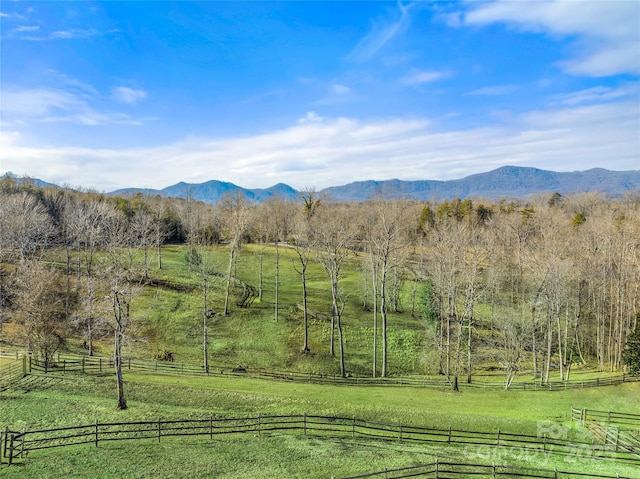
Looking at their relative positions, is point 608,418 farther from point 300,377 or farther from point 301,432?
point 300,377

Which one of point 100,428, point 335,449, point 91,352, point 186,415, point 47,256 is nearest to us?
point 335,449

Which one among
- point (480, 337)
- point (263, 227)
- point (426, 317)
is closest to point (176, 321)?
point (263, 227)

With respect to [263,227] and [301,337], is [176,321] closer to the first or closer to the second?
[301,337]

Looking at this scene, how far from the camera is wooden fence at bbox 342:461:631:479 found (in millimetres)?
18531

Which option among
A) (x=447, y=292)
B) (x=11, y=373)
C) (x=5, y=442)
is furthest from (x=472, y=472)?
(x=11, y=373)

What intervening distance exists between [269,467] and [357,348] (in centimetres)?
3136

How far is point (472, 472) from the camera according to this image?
1888 centimetres

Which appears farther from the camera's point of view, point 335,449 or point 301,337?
point 301,337

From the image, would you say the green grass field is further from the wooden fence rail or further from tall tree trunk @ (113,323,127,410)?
the wooden fence rail

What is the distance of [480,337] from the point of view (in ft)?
169

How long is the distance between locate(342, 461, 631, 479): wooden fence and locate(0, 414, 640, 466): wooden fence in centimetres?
227

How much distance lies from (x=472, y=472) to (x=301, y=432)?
1031 centimetres

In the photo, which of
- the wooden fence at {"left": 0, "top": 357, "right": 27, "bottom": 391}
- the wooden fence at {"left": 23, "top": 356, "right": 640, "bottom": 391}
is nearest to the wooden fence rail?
the wooden fence at {"left": 23, "top": 356, "right": 640, "bottom": 391}

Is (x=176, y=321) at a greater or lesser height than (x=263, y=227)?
lesser
